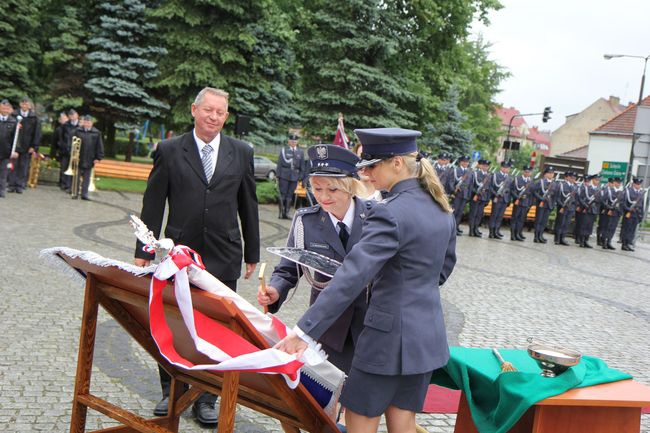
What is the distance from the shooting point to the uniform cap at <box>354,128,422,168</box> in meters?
3.02

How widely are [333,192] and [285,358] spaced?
1273 mm

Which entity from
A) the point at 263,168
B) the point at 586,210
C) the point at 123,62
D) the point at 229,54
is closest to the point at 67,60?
the point at 123,62

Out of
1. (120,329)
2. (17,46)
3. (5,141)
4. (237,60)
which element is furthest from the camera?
(17,46)

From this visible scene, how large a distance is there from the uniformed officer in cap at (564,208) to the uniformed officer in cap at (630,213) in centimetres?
169

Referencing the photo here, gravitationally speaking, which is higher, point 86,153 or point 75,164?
point 86,153

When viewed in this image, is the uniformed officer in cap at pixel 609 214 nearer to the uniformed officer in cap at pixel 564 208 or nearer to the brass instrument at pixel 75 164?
the uniformed officer in cap at pixel 564 208

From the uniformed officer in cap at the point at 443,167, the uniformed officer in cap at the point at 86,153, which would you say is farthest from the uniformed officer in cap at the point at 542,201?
the uniformed officer in cap at the point at 86,153

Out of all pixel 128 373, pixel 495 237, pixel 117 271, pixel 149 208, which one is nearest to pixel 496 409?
pixel 117 271

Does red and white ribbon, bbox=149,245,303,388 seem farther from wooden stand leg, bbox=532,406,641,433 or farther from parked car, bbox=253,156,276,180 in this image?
parked car, bbox=253,156,276,180

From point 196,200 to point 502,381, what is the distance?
240 cm

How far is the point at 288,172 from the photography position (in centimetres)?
1962

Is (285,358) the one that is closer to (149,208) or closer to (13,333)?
(149,208)

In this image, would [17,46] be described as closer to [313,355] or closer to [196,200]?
[196,200]

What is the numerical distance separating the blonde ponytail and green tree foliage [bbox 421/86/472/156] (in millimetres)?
25465
